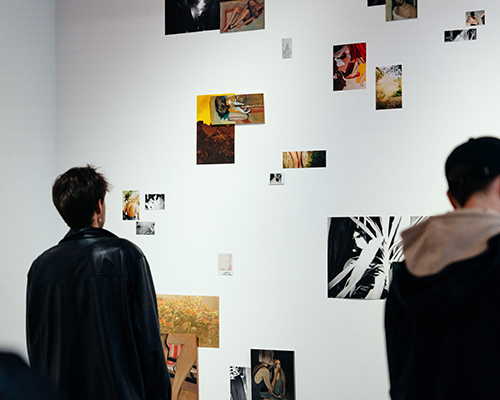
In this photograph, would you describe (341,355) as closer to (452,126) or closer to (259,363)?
(259,363)

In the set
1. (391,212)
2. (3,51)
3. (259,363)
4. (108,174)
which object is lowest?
(259,363)

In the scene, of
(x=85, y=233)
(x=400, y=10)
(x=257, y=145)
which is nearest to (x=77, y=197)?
(x=85, y=233)

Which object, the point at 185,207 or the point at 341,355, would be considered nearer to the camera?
the point at 341,355

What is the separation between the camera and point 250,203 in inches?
79.2

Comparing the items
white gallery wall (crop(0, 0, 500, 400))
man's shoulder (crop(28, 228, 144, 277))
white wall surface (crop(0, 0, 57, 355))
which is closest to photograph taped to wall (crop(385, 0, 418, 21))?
white gallery wall (crop(0, 0, 500, 400))

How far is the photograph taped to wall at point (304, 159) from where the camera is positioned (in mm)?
1942

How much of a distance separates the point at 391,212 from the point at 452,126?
419 mm

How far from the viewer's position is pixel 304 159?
1959 millimetres

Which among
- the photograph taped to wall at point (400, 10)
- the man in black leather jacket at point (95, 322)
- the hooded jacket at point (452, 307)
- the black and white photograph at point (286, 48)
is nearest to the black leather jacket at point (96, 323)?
the man in black leather jacket at point (95, 322)

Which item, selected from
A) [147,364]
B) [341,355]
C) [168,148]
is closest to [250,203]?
[168,148]

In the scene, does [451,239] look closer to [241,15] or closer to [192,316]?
[192,316]

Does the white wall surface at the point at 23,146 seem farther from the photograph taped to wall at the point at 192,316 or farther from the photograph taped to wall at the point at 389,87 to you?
the photograph taped to wall at the point at 389,87

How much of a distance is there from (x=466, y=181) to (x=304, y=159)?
1.09 metres

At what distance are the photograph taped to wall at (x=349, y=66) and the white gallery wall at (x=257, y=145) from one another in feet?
0.10
